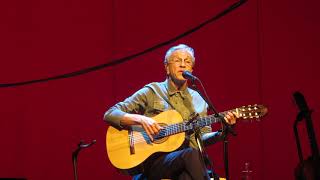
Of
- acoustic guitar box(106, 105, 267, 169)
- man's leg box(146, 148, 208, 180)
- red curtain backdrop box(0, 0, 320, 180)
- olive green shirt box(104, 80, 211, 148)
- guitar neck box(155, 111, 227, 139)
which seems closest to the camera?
man's leg box(146, 148, 208, 180)

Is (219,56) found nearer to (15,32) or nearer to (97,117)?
(97,117)

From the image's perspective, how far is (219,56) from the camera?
15.3 feet

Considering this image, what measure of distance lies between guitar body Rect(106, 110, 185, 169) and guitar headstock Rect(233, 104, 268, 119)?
0.45 m

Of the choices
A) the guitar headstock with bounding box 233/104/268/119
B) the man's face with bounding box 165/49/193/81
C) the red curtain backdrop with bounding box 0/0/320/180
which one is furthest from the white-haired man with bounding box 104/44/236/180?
the red curtain backdrop with bounding box 0/0/320/180

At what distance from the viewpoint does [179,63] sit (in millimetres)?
3611

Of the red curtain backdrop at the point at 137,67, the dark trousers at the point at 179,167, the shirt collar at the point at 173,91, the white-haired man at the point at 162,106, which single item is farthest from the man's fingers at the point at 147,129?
→ the red curtain backdrop at the point at 137,67

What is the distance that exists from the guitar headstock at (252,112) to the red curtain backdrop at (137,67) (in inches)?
59.7

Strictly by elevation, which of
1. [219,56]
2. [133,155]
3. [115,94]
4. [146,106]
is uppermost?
[219,56]

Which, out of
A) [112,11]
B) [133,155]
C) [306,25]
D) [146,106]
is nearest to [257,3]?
[306,25]

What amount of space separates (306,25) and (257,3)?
1.64 feet

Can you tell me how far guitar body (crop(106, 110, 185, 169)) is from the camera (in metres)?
3.33

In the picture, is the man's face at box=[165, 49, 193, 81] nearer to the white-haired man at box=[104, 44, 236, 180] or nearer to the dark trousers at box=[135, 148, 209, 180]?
the white-haired man at box=[104, 44, 236, 180]

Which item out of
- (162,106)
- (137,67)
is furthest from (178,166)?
A: (137,67)

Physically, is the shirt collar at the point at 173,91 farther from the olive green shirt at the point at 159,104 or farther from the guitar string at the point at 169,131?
the guitar string at the point at 169,131
